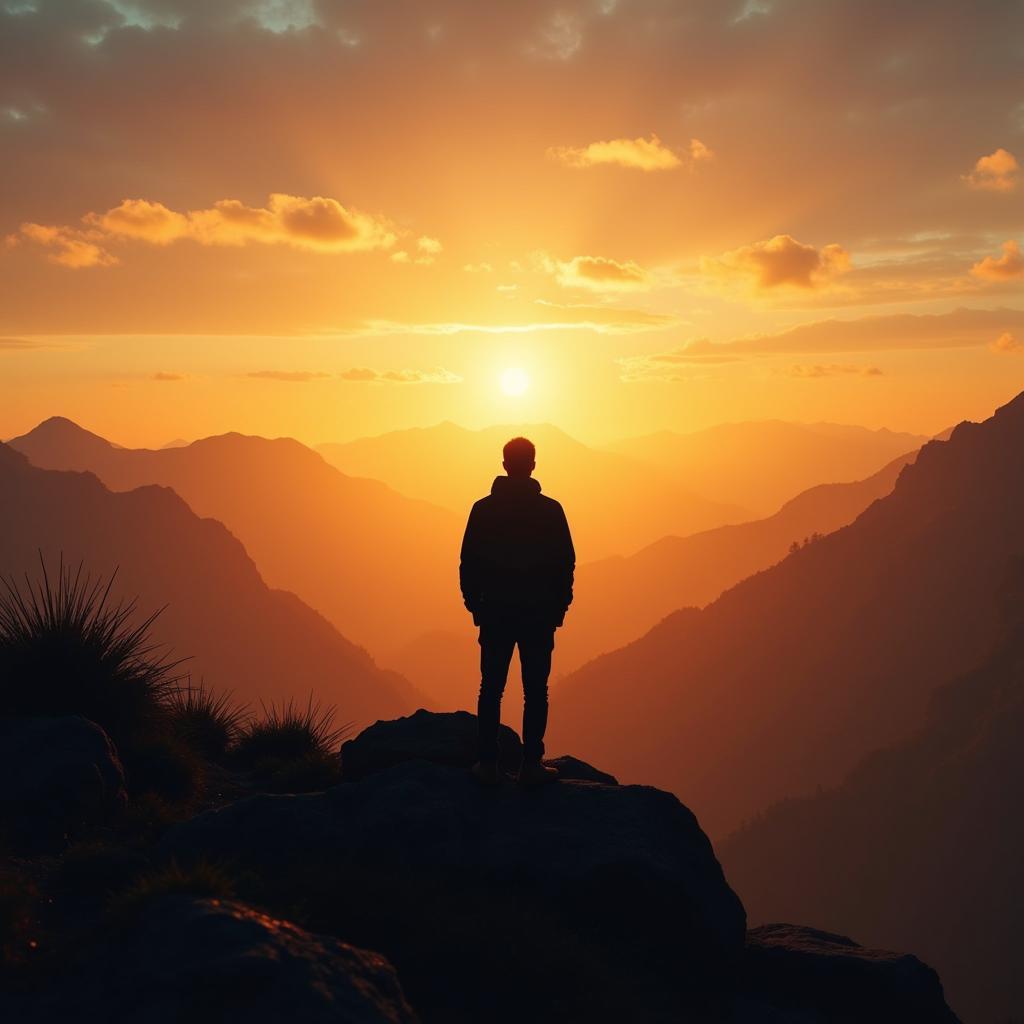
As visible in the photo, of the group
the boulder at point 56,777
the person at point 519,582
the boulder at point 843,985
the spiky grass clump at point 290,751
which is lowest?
the boulder at point 843,985

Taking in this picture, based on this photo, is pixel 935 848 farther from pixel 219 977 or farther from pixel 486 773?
pixel 219 977

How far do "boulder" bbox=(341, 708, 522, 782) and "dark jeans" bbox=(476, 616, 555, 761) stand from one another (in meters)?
1.50

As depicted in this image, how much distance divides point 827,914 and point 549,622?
159 metres

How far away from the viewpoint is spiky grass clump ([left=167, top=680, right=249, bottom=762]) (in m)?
11.3

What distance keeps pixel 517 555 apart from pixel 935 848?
15739 centimetres

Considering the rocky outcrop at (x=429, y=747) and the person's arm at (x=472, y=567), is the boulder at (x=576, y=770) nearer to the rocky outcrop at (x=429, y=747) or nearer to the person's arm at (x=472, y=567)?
the rocky outcrop at (x=429, y=747)

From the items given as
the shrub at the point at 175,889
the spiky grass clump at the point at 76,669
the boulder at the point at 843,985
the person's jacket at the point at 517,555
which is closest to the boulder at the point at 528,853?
the boulder at the point at 843,985

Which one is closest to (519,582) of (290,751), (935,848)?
(290,751)

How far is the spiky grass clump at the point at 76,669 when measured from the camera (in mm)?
9469

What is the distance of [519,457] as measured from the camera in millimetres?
8281

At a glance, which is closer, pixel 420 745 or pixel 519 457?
pixel 519 457

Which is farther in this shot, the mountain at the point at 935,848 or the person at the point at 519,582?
the mountain at the point at 935,848

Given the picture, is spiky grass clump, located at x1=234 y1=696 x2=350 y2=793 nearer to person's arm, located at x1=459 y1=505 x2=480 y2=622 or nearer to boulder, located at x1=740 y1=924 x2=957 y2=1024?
person's arm, located at x1=459 y1=505 x2=480 y2=622

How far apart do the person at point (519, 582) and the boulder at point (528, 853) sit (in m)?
0.80
